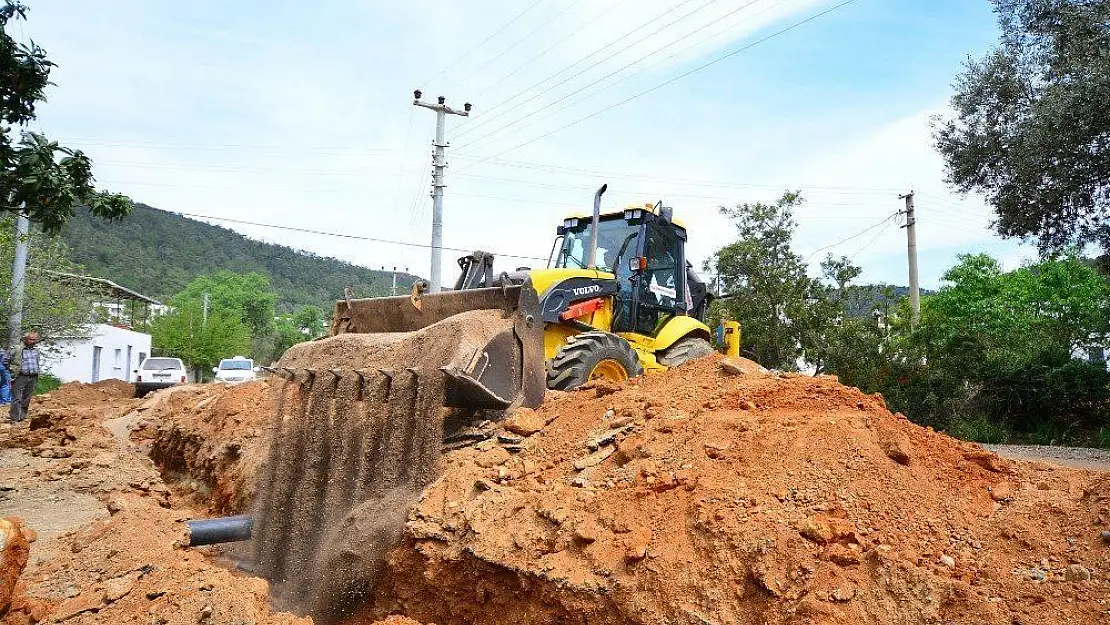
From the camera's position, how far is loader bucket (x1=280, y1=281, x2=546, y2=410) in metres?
5.70

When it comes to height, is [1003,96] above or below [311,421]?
above

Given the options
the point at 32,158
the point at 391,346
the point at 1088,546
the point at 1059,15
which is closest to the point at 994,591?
the point at 1088,546

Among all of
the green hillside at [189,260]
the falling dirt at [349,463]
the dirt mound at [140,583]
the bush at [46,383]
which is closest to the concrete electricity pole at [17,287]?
the bush at [46,383]

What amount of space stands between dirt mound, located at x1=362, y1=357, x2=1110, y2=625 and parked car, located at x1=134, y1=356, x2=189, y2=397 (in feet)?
66.8

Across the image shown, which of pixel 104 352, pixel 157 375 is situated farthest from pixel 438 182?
pixel 104 352

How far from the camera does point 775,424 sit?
4.65 meters

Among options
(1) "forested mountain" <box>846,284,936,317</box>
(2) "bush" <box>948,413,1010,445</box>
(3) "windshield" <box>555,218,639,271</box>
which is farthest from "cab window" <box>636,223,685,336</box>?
(1) "forested mountain" <box>846,284,936,317</box>

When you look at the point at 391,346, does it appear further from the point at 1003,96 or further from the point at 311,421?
the point at 1003,96

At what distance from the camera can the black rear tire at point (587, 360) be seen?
6.86 metres

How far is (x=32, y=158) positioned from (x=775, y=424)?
831 cm

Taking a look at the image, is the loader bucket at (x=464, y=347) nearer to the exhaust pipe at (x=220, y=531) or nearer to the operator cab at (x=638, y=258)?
the exhaust pipe at (x=220, y=531)

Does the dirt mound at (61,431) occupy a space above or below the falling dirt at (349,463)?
below

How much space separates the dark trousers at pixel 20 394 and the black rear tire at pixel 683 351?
410 inches

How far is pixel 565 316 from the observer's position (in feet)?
25.5
